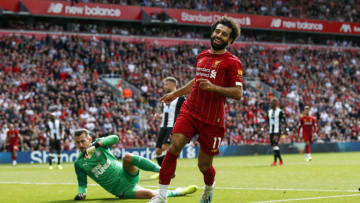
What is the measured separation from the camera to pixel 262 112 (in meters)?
39.5

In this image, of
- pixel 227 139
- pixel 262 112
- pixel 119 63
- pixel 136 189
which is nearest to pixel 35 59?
pixel 119 63

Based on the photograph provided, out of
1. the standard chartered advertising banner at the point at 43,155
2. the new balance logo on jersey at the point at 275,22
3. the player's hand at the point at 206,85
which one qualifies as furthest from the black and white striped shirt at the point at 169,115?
the new balance logo on jersey at the point at 275,22

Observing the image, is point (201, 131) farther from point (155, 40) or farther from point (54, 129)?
point (155, 40)

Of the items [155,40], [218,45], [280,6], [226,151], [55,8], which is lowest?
[226,151]

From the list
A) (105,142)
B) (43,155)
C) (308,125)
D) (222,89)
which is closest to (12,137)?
(43,155)

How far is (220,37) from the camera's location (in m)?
8.02

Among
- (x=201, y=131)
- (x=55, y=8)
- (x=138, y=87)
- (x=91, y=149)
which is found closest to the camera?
(x=201, y=131)

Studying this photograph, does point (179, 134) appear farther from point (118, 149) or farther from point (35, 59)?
point (35, 59)

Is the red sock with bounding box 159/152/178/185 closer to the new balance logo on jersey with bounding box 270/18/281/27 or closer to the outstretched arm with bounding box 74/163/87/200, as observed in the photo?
the outstretched arm with bounding box 74/163/87/200

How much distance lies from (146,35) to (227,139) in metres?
13.7

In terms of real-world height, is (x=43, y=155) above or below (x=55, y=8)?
below

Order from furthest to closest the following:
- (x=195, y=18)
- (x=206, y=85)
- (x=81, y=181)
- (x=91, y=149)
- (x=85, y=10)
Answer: (x=195, y=18)
(x=85, y=10)
(x=81, y=181)
(x=91, y=149)
(x=206, y=85)

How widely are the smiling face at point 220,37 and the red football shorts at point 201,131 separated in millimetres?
990

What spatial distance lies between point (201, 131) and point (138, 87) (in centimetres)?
3017
